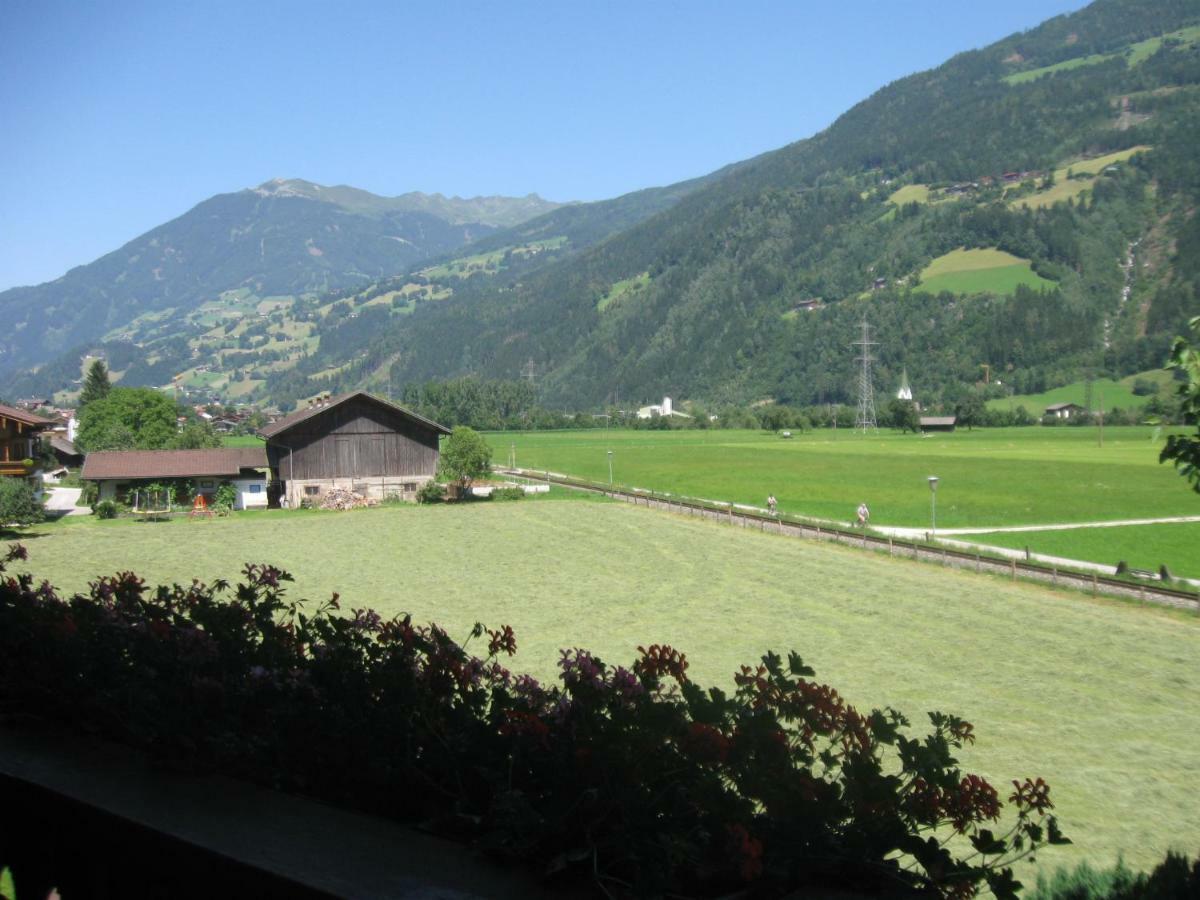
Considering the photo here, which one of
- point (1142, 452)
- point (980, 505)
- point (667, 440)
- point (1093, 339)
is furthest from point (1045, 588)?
point (1093, 339)

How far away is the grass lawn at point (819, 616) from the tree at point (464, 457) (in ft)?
29.5

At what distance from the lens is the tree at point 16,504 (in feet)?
132

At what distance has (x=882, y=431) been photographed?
134000 millimetres

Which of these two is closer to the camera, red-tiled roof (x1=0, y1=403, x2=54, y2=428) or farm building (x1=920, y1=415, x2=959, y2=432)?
red-tiled roof (x1=0, y1=403, x2=54, y2=428)

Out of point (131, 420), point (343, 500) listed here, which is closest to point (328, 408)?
point (343, 500)

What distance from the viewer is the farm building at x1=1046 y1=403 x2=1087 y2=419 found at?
455ft

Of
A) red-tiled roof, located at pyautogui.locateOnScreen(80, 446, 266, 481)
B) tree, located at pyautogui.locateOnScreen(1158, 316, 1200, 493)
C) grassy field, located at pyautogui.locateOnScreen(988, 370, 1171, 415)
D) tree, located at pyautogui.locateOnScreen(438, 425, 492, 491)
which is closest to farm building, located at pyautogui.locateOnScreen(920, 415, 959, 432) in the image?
grassy field, located at pyautogui.locateOnScreen(988, 370, 1171, 415)

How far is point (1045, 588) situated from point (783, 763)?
29.5 m

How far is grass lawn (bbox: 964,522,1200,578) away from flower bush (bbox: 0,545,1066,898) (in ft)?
123

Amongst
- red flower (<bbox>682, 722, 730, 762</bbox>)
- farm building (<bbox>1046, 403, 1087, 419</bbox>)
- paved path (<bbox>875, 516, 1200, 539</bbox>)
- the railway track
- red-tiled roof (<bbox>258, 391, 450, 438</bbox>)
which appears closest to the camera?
red flower (<bbox>682, 722, 730, 762</bbox>)

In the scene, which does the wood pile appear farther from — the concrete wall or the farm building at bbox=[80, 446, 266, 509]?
the farm building at bbox=[80, 446, 266, 509]

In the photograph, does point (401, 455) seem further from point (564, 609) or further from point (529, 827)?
point (529, 827)

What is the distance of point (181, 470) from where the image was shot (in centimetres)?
5066

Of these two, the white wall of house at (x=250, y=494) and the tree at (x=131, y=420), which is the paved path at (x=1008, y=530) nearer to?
the white wall of house at (x=250, y=494)
